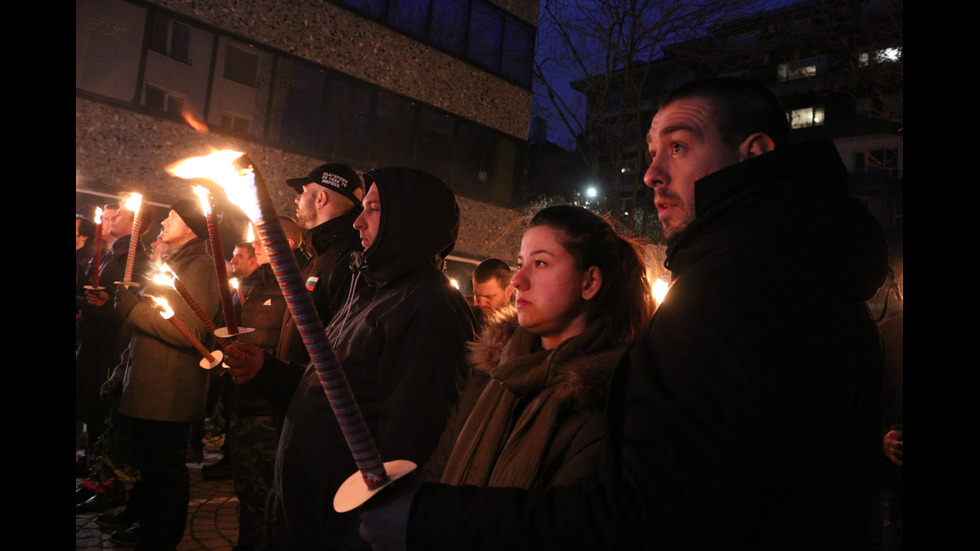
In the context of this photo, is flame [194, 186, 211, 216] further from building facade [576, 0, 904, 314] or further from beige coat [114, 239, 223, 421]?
building facade [576, 0, 904, 314]

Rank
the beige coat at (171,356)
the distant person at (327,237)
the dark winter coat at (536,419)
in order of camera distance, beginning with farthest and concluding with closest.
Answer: the beige coat at (171,356), the distant person at (327,237), the dark winter coat at (536,419)

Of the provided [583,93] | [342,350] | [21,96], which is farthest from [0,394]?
[583,93]

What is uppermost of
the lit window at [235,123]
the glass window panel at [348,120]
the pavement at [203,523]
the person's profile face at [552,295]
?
the glass window panel at [348,120]

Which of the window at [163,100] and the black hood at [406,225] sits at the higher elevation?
the window at [163,100]

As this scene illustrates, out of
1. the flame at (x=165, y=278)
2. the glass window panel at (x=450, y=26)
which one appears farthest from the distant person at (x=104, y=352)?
the glass window panel at (x=450, y=26)

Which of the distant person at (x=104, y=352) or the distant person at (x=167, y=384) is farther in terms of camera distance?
the distant person at (x=104, y=352)

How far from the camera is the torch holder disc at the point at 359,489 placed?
3.79 feet

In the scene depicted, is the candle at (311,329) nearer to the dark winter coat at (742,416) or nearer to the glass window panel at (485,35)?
the dark winter coat at (742,416)

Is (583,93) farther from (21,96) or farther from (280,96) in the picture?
(21,96)

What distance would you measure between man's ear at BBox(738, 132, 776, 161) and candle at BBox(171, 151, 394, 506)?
1.23 m

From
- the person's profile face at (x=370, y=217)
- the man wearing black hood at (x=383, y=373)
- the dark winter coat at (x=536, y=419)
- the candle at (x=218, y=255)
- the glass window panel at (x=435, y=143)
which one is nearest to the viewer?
the dark winter coat at (x=536, y=419)

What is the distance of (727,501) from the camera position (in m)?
1.07

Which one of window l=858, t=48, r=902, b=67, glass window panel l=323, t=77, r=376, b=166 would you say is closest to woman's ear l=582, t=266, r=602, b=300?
glass window panel l=323, t=77, r=376, b=166

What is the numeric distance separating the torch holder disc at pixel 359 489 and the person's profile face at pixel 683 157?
3.23 feet
